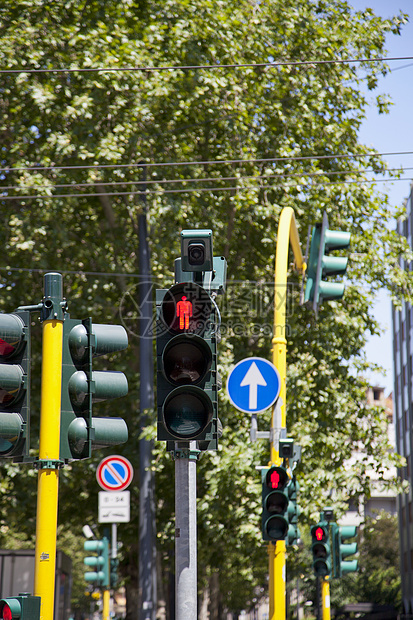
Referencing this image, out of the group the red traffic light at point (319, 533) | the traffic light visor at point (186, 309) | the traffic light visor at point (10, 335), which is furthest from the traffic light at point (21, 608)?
the red traffic light at point (319, 533)

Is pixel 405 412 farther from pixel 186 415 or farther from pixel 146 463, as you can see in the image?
pixel 186 415

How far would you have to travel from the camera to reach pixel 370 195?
64.3ft

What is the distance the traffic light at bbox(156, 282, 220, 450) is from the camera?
4.98 m

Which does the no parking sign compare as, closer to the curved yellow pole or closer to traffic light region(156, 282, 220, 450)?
traffic light region(156, 282, 220, 450)

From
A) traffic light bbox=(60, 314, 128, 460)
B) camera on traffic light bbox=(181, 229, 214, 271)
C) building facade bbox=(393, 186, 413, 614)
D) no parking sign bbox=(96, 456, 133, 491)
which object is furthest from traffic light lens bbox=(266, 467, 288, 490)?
building facade bbox=(393, 186, 413, 614)

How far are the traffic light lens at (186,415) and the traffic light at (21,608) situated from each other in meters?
1.23

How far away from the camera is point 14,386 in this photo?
14.9 ft

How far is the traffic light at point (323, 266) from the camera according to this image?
29.2 feet

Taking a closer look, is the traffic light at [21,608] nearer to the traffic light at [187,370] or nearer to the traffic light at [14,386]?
the traffic light at [14,386]

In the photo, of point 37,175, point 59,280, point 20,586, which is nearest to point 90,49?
point 37,175

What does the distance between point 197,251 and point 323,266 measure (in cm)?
361

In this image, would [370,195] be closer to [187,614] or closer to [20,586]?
[20,586]

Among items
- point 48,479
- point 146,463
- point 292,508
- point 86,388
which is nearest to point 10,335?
point 86,388

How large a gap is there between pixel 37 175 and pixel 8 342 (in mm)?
13016
